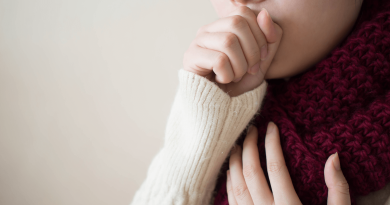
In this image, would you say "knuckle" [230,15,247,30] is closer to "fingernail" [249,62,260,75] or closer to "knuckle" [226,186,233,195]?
"fingernail" [249,62,260,75]

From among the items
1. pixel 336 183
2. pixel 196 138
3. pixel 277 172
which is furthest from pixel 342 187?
pixel 196 138

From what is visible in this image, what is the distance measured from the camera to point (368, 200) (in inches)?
23.2

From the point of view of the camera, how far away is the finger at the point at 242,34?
0.50 m

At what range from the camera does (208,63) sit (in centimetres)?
52

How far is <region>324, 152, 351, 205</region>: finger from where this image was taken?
492mm

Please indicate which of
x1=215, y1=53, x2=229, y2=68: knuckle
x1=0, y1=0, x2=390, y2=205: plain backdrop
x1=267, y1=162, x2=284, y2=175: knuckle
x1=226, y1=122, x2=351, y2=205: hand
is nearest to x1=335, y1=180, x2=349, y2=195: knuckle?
x1=226, y1=122, x2=351, y2=205: hand

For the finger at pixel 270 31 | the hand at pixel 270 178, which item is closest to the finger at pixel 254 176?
the hand at pixel 270 178

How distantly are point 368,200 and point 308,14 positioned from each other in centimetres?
48

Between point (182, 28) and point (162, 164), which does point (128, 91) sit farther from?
point (162, 164)

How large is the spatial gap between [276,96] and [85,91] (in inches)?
30.9

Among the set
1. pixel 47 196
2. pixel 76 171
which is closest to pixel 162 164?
pixel 76 171

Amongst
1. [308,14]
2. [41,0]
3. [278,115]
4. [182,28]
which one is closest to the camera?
[308,14]

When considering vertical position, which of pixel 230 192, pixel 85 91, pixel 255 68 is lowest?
pixel 230 192

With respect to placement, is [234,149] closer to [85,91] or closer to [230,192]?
[230,192]
